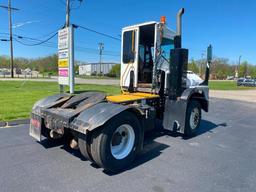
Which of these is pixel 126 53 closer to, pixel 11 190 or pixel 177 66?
pixel 177 66

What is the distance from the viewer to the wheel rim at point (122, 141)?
12.3 ft

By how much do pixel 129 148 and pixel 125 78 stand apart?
8.79ft

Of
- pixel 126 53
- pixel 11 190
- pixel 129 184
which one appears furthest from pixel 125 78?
pixel 11 190

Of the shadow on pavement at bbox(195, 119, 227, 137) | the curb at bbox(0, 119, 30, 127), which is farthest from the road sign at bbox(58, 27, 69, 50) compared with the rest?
the shadow on pavement at bbox(195, 119, 227, 137)

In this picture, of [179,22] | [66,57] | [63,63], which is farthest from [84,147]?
[63,63]

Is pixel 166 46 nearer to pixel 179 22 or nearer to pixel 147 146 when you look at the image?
pixel 179 22

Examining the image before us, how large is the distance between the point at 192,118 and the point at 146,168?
105 inches

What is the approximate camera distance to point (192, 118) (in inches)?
230

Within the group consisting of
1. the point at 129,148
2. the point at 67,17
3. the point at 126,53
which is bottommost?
the point at 129,148

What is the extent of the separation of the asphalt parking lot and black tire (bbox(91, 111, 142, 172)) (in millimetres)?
150

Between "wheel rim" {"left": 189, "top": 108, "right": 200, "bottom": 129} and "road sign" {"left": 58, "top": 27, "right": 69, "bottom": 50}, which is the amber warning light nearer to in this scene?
"wheel rim" {"left": 189, "top": 108, "right": 200, "bottom": 129}

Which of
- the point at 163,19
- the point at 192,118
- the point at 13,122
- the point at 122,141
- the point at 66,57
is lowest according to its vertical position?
the point at 13,122

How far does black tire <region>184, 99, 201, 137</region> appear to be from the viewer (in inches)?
216

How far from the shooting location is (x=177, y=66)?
5051 millimetres
